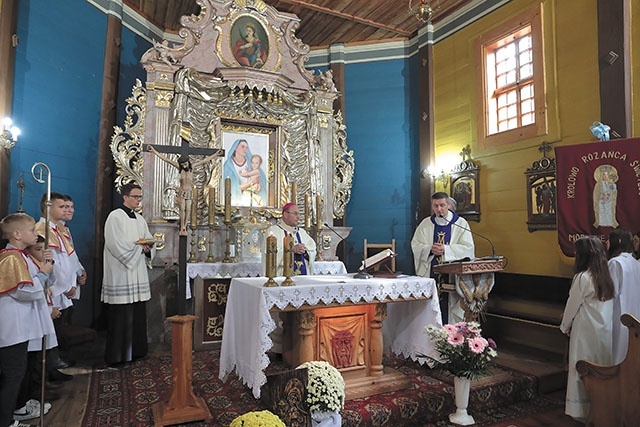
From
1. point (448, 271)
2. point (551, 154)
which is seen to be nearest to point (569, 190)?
point (551, 154)

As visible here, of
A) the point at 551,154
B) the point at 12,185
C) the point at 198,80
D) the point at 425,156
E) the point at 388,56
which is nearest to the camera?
the point at 12,185

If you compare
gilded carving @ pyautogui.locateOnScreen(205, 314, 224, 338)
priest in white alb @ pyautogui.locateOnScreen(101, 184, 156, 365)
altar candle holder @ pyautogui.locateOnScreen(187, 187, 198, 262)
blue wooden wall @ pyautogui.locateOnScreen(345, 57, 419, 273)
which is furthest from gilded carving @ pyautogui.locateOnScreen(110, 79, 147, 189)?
blue wooden wall @ pyautogui.locateOnScreen(345, 57, 419, 273)

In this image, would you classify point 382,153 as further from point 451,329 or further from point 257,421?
point 257,421

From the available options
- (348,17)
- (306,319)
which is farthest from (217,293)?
(348,17)

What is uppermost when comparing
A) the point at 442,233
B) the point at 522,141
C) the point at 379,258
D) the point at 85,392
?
the point at 522,141

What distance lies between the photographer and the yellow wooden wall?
18.8 ft

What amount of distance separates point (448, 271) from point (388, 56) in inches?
218

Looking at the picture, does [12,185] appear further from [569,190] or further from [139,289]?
[569,190]

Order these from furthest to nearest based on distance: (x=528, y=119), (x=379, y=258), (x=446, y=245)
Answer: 1. (x=528, y=119)
2. (x=446, y=245)
3. (x=379, y=258)

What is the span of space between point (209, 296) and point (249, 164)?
2.33 meters

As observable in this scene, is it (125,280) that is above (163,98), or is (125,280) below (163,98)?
below

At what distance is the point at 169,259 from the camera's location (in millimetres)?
6352

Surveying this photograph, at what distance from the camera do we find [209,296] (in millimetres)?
6031

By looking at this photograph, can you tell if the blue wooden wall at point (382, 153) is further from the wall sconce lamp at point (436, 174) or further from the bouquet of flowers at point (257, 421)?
the bouquet of flowers at point (257, 421)
